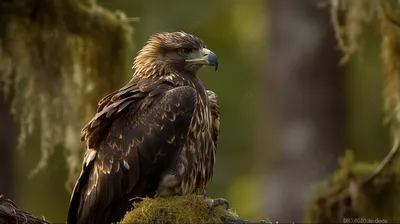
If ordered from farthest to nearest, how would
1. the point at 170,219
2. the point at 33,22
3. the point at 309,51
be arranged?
the point at 309,51, the point at 33,22, the point at 170,219

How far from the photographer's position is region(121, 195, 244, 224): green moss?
6.86 metres

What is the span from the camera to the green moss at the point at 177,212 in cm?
686

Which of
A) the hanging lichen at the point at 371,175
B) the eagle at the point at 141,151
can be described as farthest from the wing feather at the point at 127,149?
the hanging lichen at the point at 371,175

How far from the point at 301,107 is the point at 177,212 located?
18.3ft

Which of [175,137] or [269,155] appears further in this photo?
[269,155]

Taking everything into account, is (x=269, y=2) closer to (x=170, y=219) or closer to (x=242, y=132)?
(x=170, y=219)

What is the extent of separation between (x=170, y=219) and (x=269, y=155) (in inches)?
221

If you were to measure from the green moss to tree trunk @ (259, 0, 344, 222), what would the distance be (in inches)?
199

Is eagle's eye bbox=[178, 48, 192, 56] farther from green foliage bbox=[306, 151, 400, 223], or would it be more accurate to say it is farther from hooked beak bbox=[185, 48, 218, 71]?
green foliage bbox=[306, 151, 400, 223]

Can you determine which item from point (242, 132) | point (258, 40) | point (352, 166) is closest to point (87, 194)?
point (352, 166)

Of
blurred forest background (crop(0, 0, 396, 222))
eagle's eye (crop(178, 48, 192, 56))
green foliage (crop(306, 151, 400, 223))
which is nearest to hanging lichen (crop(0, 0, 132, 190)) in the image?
blurred forest background (crop(0, 0, 396, 222))

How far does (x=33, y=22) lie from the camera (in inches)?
405

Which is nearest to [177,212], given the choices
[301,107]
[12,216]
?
[12,216]

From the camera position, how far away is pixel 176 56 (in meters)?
9.18
